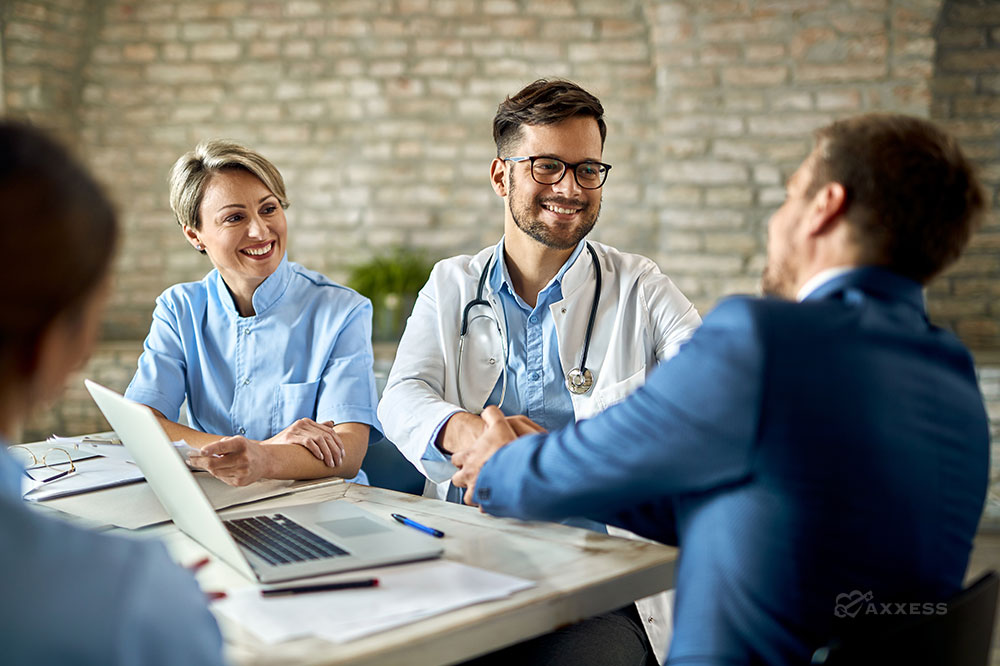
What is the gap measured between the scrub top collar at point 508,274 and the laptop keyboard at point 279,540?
0.92 m

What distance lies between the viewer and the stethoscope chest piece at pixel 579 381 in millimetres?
2031

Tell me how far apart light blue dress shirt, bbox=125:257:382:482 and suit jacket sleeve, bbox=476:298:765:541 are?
103 centimetres

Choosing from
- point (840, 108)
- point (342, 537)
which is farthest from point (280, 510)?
point (840, 108)

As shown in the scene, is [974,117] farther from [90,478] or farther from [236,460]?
[90,478]

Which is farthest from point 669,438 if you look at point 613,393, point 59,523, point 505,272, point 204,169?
point 204,169

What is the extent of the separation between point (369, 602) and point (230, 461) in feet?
2.24

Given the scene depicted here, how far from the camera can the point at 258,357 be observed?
2.24 meters

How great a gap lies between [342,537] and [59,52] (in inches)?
196

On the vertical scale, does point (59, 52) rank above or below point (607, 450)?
above

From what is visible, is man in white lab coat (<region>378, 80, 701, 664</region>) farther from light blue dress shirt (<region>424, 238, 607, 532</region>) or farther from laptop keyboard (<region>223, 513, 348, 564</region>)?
laptop keyboard (<region>223, 513, 348, 564</region>)

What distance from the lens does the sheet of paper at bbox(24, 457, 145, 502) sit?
1581 millimetres

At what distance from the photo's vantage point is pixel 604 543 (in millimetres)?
1342

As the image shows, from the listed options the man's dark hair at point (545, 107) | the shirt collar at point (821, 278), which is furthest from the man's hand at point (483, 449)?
the man's dark hair at point (545, 107)

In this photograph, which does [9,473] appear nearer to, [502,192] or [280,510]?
[280,510]
